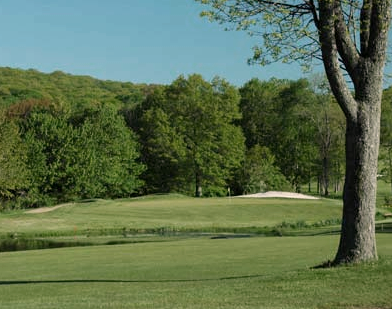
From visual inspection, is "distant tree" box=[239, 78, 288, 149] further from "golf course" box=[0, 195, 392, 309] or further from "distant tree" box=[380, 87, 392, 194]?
"golf course" box=[0, 195, 392, 309]

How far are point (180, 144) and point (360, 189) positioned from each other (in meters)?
51.0

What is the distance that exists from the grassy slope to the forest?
882 centimetres

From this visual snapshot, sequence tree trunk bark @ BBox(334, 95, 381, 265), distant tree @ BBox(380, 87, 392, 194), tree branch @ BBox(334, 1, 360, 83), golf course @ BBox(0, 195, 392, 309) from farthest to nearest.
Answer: distant tree @ BBox(380, 87, 392, 194) → tree branch @ BBox(334, 1, 360, 83) → tree trunk bark @ BBox(334, 95, 381, 265) → golf course @ BBox(0, 195, 392, 309)

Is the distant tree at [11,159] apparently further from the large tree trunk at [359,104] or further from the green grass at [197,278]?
the large tree trunk at [359,104]

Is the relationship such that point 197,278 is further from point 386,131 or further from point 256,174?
point 386,131

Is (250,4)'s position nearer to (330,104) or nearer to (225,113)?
(225,113)

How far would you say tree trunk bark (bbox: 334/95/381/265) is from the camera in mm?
10984

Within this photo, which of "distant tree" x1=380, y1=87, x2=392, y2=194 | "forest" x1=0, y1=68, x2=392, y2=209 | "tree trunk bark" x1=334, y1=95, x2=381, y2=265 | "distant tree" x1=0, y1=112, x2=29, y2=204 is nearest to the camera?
"tree trunk bark" x1=334, y1=95, x2=381, y2=265

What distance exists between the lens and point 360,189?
11.0 m

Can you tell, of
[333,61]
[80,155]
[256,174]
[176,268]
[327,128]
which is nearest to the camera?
[333,61]

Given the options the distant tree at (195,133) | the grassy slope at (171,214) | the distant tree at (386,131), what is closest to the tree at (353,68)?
the grassy slope at (171,214)

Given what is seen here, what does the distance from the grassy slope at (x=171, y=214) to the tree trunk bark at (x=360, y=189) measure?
1111 inches

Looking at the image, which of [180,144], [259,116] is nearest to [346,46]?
[180,144]

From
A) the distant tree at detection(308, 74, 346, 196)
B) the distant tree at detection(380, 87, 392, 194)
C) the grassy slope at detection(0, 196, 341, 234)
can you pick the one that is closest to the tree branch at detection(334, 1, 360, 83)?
the grassy slope at detection(0, 196, 341, 234)
